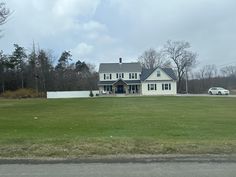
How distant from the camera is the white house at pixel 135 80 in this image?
81562mm

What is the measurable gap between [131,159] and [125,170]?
2.92 feet

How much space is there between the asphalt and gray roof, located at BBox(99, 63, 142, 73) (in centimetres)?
7664

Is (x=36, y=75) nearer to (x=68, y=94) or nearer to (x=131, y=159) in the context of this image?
(x=68, y=94)

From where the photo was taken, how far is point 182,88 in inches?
3922

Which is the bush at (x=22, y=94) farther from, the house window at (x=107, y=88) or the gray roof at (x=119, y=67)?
the gray roof at (x=119, y=67)

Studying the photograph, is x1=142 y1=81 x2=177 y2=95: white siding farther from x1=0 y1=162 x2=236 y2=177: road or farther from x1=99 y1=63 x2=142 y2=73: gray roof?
x1=0 y1=162 x2=236 y2=177: road

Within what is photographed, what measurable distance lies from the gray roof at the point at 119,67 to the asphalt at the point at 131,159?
251ft

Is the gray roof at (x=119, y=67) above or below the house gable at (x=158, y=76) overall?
above

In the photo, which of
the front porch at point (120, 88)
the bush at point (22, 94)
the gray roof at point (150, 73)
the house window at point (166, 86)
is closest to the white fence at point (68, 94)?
the front porch at point (120, 88)

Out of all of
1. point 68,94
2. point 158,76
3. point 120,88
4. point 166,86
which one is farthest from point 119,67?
point 68,94

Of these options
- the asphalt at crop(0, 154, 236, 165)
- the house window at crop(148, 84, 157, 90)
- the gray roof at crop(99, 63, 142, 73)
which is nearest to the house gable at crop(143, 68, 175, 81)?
the house window at crop(148, 84, 157, 90)

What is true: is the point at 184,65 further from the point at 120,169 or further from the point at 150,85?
the point at 120,169

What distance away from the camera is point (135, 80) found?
273 ft

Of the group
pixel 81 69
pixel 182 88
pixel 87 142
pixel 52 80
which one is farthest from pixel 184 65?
pixel 87 142
